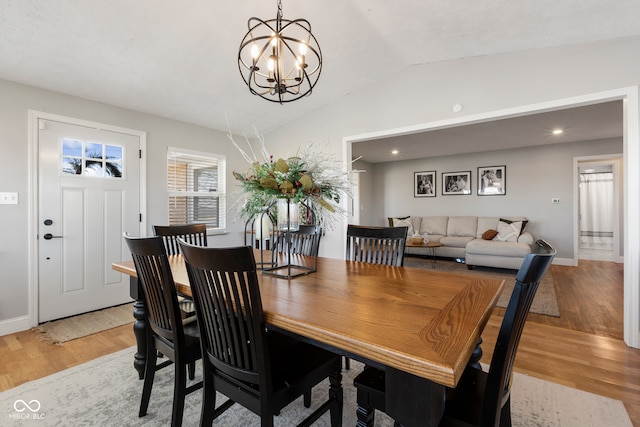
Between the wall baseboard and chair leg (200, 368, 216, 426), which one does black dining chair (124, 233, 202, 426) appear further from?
the wall baseboard

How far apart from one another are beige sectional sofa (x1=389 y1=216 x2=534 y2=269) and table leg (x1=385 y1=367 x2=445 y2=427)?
493cm

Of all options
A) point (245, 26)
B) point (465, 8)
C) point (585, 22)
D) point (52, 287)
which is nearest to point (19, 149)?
point (52, 287)

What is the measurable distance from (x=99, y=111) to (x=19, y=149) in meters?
0.80

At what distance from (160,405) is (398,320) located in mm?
1590

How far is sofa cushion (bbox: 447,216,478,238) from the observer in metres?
6.47

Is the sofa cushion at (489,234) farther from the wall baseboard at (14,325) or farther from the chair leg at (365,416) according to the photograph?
the wall baseboard at (14,325)

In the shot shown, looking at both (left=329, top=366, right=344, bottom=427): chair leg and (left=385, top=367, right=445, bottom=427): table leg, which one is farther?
(left=329, top=366, right=344, bottom=427): chair leg

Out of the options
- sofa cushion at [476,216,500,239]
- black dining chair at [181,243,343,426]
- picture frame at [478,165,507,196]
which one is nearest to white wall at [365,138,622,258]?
picture frame at [478,165,507,196]

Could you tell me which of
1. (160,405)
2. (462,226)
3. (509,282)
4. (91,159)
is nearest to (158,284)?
(160,405)

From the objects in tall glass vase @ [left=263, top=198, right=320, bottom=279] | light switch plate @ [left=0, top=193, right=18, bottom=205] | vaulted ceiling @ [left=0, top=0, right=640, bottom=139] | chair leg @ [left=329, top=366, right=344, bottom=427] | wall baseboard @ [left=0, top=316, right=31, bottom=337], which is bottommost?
wall baseboard @ [left=0, top=316, right=31, bottom=337]

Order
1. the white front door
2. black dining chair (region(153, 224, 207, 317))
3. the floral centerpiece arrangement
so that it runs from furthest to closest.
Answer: the white front door → black dining chair (region(153, 224, 207, 317)) → the floral centerpiece arrangement

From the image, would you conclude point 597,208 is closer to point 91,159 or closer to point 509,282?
point 509,282

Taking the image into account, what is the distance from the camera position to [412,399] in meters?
0.83

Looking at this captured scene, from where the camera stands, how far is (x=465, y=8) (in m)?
2.32
